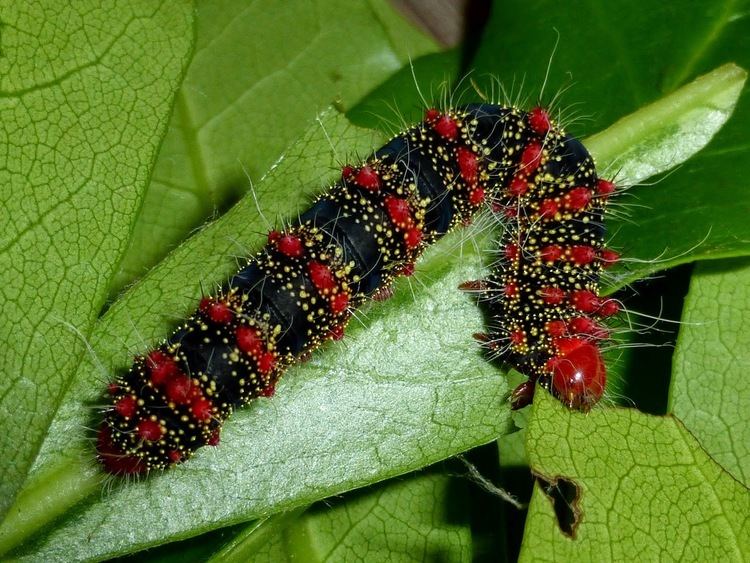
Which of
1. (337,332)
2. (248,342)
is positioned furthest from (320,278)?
(248,342)

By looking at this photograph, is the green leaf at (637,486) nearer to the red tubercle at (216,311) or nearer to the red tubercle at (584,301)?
the red tubercle at (584,301)

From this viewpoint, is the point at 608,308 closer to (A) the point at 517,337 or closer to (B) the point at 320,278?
(A) the point at 517,337

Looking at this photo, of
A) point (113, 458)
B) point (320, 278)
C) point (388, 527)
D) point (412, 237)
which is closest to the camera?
point (113, 458)

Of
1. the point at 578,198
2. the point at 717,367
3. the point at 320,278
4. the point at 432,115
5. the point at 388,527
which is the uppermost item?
the point at 432,115

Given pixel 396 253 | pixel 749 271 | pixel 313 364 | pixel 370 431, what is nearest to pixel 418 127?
pixel 396 253

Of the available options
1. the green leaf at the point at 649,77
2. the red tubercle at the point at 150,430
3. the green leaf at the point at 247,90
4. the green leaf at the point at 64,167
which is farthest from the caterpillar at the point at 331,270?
the green leaf at the point at 247,90

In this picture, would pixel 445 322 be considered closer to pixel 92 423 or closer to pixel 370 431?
pixel 370 431

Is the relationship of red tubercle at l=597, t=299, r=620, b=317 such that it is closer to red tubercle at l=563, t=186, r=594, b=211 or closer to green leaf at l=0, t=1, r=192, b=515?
red tubercle at l=563, t=186, r=594, b=211

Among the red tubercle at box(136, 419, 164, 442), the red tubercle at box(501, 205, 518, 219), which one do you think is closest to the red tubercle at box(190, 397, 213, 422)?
the red tubercle at box(136, 419, 164, 442)
